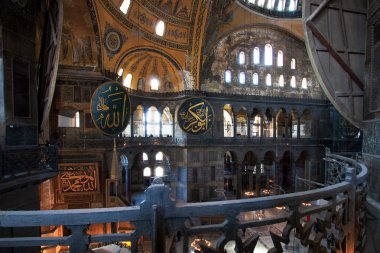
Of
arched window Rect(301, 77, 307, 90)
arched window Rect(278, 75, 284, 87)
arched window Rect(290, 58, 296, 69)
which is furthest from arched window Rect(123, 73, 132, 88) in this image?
arched window Rect(301, 77, 307, 90)

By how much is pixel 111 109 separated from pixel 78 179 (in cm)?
329

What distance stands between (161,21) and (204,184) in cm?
963

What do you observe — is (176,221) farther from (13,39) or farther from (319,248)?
(13,39)

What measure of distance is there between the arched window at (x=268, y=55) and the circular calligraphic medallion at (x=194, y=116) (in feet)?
22.7

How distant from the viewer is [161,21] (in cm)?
1291

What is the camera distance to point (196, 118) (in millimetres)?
12852

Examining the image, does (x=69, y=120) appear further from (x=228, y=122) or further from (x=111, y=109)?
(x=228, y=122)

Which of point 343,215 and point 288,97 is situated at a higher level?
point 288,97

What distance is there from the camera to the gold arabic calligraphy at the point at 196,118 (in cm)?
1267

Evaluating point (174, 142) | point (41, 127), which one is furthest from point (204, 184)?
point (41, 127)

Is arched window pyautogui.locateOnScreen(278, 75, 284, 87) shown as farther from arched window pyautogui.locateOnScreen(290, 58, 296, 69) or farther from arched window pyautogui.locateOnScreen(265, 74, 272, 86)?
arched window pyautogui.locateOnScreen(290, 58, 296, 69)

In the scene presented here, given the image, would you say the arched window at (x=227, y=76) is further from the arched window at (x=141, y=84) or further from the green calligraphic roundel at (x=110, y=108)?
the green calligraphic roundel at (x=110, y=108)

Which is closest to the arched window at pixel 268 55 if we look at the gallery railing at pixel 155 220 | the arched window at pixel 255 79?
the arched window at pixel 255 79

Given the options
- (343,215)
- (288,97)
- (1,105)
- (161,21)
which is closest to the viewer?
(343,215)
